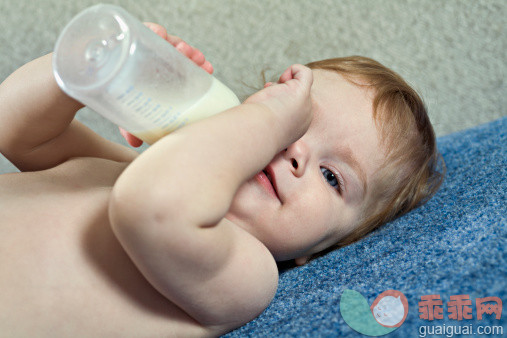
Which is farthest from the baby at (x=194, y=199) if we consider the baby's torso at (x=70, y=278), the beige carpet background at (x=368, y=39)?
the beige carpet background at (x=368, y=39)

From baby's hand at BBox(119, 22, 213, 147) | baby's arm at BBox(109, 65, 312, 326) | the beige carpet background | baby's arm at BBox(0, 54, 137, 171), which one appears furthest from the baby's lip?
the beige carpet background

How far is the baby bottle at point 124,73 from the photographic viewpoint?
0.63 metres

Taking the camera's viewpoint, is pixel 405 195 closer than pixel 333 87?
No

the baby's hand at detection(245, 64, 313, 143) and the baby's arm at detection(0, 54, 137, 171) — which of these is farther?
the baby's arm at detection(0, 54, 137, 171)

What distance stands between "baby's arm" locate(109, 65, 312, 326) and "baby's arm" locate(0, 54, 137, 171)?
1.08 feet

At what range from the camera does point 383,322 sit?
667mm

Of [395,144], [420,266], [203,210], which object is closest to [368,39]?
[395,144]

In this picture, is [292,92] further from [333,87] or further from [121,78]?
[121,78]

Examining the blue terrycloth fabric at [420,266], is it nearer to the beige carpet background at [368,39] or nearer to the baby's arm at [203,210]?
the baby's arm at [203,210]

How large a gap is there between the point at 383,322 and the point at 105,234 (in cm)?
42

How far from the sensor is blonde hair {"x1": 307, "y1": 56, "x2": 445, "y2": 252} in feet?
3.31

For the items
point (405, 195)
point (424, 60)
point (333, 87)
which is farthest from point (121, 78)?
point (424, 60)

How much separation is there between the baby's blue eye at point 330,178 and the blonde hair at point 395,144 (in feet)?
0.28

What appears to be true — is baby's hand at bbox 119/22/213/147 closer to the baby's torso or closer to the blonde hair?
the baby's torso
